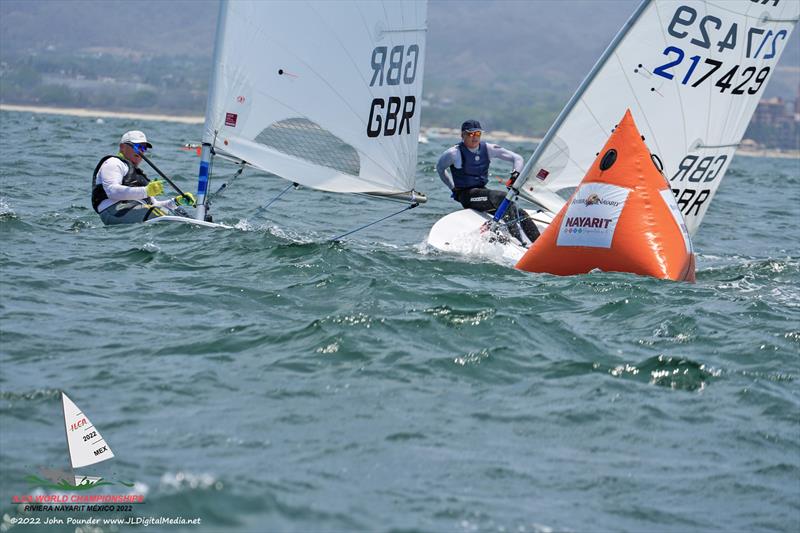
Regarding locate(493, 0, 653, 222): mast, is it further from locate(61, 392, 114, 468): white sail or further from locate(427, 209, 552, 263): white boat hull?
locate(61, 392, 114, 468): white sail

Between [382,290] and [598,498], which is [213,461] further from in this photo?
[382,290]

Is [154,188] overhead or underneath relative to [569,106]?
underneath

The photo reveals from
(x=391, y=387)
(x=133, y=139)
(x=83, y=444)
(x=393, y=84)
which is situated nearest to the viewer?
(x=83, y=444)

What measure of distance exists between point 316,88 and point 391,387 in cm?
439

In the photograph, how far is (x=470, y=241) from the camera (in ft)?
34.4

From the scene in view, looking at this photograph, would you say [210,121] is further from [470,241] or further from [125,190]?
Result: [470,241]

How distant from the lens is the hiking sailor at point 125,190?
34.6 ft

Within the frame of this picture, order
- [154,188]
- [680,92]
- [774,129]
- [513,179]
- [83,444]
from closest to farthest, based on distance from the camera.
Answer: [83,444]
[154,188]
[680,92]
[513,179]
[774,129]

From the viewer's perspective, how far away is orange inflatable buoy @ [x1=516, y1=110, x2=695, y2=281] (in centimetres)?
920

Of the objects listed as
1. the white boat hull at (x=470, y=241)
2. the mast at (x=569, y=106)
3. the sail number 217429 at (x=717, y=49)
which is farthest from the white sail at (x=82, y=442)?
the sail number 217429 at (x=717, y=49)

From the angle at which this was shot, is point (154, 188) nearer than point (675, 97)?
Yes

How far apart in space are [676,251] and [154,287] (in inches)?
161

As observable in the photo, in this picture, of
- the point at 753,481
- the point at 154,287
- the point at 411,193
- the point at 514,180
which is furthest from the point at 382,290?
the point at 753,481

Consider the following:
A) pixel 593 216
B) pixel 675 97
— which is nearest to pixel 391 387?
pixel 593 216
